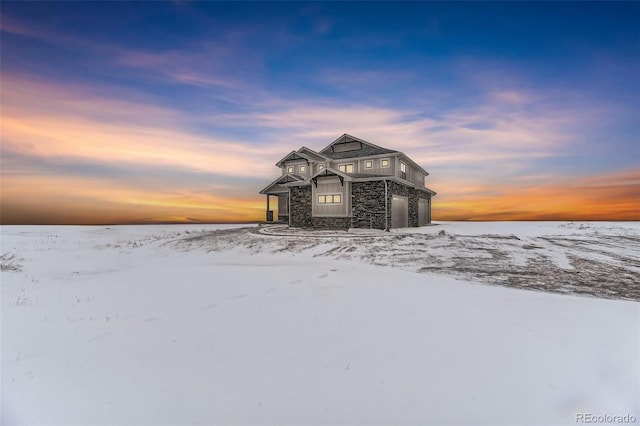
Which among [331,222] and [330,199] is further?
[330,199]

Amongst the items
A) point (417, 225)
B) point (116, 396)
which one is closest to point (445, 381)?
point (116, 396)

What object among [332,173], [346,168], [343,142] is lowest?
[332,173]

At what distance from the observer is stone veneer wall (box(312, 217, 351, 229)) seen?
21734 millimetres

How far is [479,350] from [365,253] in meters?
7.83

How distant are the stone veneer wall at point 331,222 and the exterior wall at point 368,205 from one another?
0.47 m

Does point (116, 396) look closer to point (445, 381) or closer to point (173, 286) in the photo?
point (445, 381)

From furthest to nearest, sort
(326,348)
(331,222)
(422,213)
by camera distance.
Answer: (422,213)
(331,222)
(326,348)

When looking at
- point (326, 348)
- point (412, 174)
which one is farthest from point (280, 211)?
point (326, 348)

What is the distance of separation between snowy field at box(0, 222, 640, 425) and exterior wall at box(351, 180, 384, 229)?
12.7 m

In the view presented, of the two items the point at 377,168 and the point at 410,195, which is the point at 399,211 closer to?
the point at 410,195

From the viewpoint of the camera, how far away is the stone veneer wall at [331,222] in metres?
21.7

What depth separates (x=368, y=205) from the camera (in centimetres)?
2134

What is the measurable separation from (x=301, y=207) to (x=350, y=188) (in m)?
4.78

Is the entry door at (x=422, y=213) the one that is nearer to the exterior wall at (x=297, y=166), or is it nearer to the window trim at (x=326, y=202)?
the window trim at (x=326, y=202)
